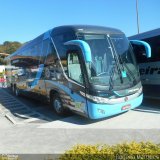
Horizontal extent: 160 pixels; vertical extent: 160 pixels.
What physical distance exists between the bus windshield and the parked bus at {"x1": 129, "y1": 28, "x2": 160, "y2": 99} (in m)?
1.76

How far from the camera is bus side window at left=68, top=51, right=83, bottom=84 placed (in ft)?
26.1

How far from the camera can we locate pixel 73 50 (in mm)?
8062

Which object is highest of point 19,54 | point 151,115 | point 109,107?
point 19,54

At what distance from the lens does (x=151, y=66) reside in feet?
34.0

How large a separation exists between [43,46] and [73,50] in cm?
287

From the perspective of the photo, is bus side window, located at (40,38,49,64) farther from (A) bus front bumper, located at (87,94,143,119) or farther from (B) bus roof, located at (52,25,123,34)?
(A) bus front bumper, located at (87,94,143,119)

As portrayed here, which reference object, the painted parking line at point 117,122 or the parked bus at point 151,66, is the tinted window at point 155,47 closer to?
the parked bus at point 151,66

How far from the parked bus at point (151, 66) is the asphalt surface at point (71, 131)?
96 cm

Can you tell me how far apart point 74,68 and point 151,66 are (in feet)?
12.9

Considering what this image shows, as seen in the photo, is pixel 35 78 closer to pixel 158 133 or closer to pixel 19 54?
pixel 19 54

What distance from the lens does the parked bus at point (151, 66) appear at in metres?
10.1

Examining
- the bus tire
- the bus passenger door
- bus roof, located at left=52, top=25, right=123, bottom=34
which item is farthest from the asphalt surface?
bus roof, located at left=52, top=25, right=123, bottom=34

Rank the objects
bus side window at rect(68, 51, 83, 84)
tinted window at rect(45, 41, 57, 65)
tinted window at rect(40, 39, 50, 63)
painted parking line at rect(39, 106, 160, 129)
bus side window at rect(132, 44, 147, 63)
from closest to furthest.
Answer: painted parking line at rect(39, 106, 160, 129)
bus side window at rect(68, 51, 83, 84)
tinted window at rect(45, 41, 57, 65)
tinted window at rect(40, 39, 50, 63)
bus side window at rect(132, 44, 147, 63)

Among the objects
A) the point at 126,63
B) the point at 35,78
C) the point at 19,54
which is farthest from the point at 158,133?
the point at 19,54
